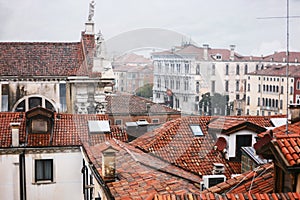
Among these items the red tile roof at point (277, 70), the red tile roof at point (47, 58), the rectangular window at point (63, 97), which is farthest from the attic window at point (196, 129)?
the red tile roof at point (277, 70)

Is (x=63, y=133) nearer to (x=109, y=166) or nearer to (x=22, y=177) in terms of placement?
(x=22, y=177)

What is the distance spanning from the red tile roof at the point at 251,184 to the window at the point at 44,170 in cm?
301

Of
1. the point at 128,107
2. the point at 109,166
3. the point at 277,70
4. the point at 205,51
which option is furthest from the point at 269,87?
the point at 109,166

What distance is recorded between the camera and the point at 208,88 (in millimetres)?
3797

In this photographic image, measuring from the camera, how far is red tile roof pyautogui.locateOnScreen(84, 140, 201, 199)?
7.96ft

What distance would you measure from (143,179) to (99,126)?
7.68ft

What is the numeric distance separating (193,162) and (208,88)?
1.96 feet

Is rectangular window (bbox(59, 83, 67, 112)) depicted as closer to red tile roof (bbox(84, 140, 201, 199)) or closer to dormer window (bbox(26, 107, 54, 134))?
dormer window (bbox(26, 107, 54, 134))

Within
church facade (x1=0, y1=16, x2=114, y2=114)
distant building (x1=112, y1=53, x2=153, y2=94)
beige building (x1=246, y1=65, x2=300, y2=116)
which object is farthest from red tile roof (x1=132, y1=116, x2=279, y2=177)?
beige building (x1=246, y1=65, x2=300, y2=116)

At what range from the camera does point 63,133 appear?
4.97 m

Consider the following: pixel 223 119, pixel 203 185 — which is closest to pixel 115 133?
pixel 223 119

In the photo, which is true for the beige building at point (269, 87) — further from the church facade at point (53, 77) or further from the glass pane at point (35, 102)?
the glass pane at point (35, 102)

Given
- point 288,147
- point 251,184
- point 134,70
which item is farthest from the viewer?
point 134,70

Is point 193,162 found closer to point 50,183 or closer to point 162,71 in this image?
point 162,71
